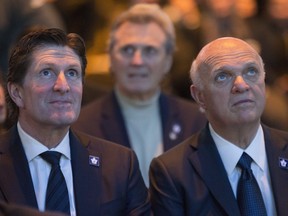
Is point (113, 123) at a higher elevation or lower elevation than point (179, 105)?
lower

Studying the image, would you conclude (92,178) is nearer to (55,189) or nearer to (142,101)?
(55,189)

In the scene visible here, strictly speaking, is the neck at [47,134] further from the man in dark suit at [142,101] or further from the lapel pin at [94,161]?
the man in dark suit at [142,101]

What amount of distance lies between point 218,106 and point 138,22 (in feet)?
4.35

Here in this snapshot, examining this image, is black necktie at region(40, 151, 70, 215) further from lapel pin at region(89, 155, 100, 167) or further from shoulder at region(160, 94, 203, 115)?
shoulder at region(160, 94, 203, 115)

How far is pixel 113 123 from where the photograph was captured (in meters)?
4.26

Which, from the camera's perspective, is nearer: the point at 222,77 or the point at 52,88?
the point at 52,88

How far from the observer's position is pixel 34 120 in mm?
3199

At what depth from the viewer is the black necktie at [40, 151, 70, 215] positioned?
3.12 metres

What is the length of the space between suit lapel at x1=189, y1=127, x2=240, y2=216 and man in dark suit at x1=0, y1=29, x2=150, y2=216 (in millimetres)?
253

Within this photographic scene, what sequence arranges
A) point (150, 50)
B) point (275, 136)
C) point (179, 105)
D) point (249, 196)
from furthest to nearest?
1. point (150, 50)
2. point (179, 105)
3. point (275, 136)
4. point (249, 196)

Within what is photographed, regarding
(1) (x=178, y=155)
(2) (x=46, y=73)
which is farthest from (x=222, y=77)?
(2) (x=46, y=73)

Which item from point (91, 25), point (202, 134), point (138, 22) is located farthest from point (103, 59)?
point (202, 134)

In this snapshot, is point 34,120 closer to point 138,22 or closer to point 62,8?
point 138,22

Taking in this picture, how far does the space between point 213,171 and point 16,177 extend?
29.8 inches
